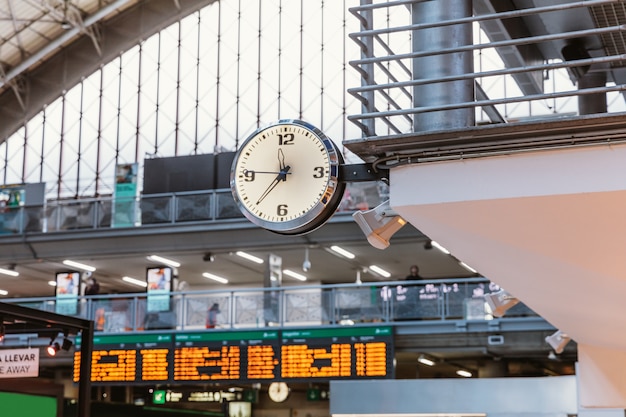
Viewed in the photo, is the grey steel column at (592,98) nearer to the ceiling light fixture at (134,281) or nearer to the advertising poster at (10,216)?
the advertising poster at (10,216)

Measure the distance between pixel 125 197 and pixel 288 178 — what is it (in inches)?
918

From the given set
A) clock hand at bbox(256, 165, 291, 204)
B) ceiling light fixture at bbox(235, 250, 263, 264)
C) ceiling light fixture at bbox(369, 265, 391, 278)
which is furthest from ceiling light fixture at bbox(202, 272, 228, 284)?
clock hand at bbox(256, 165, 291, 204)

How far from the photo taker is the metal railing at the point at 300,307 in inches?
851

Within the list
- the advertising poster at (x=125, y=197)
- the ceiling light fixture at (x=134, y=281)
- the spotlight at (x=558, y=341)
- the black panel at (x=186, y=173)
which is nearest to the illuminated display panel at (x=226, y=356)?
the advertising poster at (x=125, y=197)

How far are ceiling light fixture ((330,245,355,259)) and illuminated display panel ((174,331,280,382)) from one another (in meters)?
5.91

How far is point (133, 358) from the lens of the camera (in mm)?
23328

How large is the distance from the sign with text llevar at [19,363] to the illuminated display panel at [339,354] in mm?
10105

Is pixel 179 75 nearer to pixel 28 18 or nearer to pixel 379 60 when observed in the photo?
pixel 28 18

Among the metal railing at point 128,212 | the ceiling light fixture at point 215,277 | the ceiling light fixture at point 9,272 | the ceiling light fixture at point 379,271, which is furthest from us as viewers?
the ceiling light fixture at point 215,277

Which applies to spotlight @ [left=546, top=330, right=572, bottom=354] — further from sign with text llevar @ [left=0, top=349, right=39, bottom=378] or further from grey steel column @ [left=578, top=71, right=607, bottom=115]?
sign with text llevar @ [left=0, top=349, right=39, bottom=378]

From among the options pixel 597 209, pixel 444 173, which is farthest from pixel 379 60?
pixel 597 209

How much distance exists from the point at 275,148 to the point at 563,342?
450 inches

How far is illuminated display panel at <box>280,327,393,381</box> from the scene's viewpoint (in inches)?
833

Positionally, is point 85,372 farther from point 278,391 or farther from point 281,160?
point 278,391
